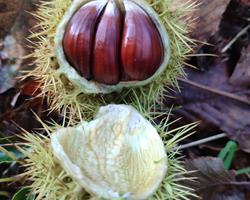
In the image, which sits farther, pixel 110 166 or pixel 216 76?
pixel 216 76

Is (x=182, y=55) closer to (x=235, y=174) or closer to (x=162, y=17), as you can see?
(x=162, y=17)

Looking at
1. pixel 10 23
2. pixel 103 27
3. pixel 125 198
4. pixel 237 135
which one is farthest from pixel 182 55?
pixel 10 23

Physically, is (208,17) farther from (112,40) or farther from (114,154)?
(114,154)

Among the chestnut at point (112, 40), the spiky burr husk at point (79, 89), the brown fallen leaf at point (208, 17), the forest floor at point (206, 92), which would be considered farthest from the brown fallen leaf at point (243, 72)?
the chestnut at point (112, 40)

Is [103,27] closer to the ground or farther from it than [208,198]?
farther from it

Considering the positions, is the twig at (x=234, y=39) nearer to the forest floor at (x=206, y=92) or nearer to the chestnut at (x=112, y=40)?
the forest floor at (x=206, y=92)
